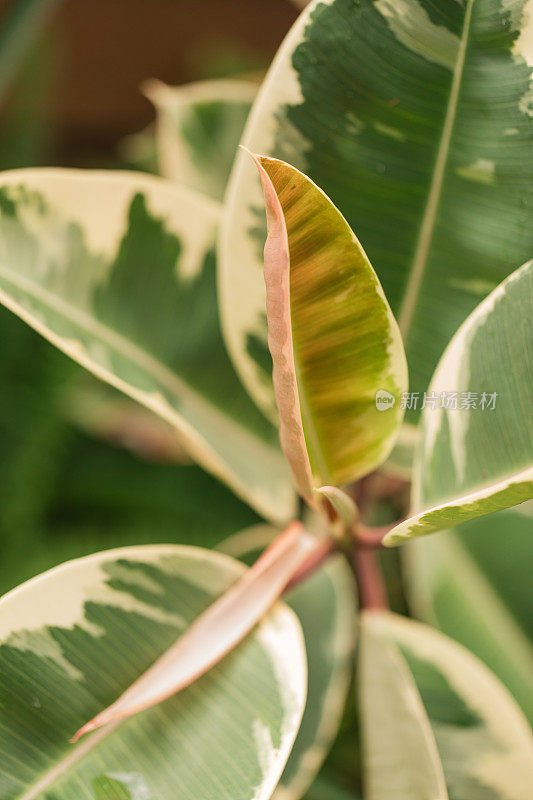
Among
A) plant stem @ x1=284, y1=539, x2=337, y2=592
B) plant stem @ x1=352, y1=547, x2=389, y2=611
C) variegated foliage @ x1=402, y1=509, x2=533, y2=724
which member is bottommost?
variegated foliage @ x1=402, y1=509, x2=533, y2=724

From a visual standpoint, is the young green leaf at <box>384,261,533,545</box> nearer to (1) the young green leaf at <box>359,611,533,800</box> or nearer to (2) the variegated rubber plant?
(2) the variegated rubber plant

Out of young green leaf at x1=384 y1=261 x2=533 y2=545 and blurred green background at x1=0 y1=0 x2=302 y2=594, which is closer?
young green leaf at x1=384 y1=261 x2=533 y2=545

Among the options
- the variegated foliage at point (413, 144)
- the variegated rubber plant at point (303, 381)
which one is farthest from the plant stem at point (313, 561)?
the variegated foliage at point (413, 144)

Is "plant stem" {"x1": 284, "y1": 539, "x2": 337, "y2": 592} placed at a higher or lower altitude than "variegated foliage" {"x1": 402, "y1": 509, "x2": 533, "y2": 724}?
higher

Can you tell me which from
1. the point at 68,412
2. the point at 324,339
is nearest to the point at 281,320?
the point at 324,339

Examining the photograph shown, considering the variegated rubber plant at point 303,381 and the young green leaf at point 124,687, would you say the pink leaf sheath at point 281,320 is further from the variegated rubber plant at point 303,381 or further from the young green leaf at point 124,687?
the young green leaf at point 124,687

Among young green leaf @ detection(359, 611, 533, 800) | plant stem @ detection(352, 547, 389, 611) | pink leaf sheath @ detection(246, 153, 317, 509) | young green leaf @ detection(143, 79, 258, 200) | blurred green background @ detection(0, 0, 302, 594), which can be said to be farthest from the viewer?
blurred green background @ detection(0, 0, 302, 594)

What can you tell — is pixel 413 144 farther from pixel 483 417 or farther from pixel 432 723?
pixel 432 723

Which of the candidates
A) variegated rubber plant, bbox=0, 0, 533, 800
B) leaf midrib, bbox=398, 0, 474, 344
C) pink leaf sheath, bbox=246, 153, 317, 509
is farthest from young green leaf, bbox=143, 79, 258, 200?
pink leaf sheath, bbox=246, 153, 317, 509

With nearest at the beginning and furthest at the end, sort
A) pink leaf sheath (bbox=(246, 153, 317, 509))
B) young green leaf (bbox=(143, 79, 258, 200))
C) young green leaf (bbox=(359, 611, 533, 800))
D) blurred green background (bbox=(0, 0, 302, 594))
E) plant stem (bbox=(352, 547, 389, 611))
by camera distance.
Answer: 1. pink leaf sheath (bbox=(246, 153, 317, 509))
2. young green leaf (bbox=(359, 611, 533, 800))
3. plant stem (bbox=(352, 547, 389, 611))
4. young green leaf (bbox=(143, 79, 258, 200))
5. blurred green background (bbox=(0, 0, 302, 594))
